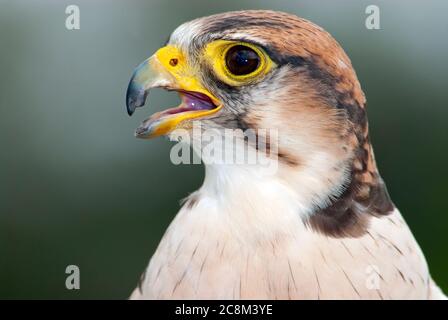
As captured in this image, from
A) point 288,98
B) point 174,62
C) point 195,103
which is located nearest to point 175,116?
point 195,103

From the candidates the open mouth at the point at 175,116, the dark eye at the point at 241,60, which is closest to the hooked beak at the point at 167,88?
the open mouth at the point at 175,116

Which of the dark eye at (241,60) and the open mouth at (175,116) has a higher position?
the dark eye at (241,60)

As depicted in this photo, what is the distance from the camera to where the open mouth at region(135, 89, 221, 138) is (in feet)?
7.45

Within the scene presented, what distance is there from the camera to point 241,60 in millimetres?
2221

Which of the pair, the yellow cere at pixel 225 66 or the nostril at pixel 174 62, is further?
the nostril at pixel 174 62

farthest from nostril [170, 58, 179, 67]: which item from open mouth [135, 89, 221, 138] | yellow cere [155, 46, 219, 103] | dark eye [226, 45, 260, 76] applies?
dark eye [226, 45, 260, 76]

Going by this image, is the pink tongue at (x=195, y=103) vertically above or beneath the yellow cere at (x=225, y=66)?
beneath

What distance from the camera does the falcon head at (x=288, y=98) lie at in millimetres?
2236


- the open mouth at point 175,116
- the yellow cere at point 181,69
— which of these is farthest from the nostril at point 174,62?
the open mouth at point 175,116

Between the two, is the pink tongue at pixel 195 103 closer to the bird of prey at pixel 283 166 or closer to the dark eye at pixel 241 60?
the bird of prey at pixel 283 166

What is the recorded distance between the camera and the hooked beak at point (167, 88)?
228cm

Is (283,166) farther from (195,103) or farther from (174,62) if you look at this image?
(174,62)

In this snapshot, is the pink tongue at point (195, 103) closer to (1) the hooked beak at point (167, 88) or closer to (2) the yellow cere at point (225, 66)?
(1) the hooked beak at point (167, 88)

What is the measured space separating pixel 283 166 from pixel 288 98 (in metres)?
0.24
